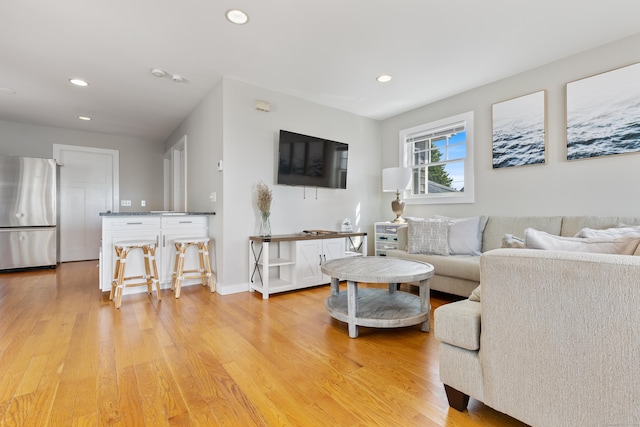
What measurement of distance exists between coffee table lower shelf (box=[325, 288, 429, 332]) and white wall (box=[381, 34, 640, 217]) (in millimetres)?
1828

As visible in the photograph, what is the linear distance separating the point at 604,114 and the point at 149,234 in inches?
186

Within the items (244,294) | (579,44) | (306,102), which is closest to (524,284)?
(244,294)

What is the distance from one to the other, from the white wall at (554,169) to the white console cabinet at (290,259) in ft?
5.77

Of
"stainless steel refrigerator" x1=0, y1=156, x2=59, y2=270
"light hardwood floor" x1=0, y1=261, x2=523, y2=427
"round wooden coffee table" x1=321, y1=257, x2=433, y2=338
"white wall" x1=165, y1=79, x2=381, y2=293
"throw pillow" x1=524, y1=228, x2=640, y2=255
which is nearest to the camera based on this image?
"throw pillow" x1=524, y1=228, x2=640, y2=255

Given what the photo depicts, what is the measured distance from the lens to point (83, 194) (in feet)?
17.5

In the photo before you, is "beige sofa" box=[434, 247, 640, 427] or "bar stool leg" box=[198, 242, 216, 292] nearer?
"beige sofa" box=[434, 247, 640, 427]

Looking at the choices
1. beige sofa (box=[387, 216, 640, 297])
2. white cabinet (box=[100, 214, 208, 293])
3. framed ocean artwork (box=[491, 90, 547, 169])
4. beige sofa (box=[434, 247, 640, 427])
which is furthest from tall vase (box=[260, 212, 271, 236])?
framed ocean artwork (box=[491, 90, 547, 169])

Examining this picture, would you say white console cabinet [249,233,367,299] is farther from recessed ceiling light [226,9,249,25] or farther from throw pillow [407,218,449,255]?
recessed ceiling light [226,9,249,25]

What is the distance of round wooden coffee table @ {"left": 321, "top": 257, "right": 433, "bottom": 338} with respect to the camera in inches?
80.0

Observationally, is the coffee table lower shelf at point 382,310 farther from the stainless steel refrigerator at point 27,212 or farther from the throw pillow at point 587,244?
the stainless steel refrigerator at point 27,212

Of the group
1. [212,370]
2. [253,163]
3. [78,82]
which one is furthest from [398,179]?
[78,82]

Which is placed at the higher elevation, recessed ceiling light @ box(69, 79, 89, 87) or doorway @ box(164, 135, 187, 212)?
recessed ceiling light @ box(69, 79, 89, 87)

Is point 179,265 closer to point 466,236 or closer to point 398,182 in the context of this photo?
point 398,182

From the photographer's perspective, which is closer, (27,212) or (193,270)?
(193,270)
